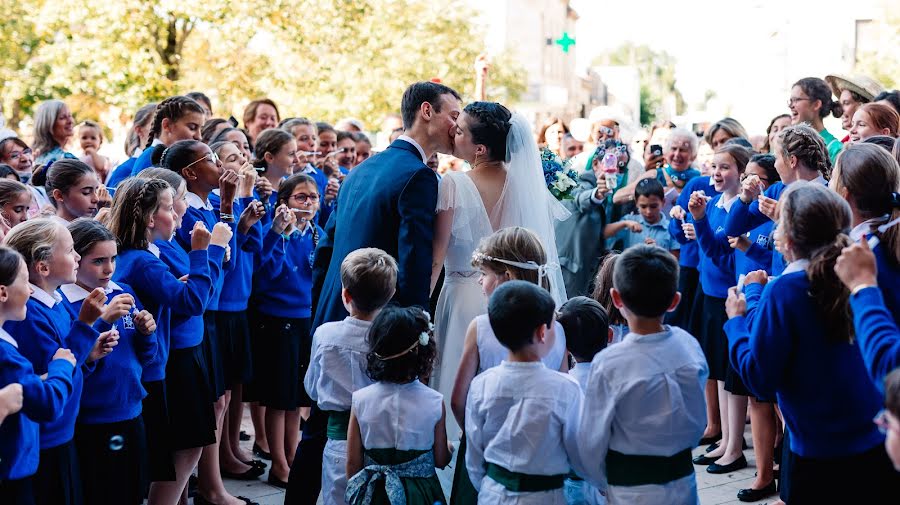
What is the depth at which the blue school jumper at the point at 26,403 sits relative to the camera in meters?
3.17

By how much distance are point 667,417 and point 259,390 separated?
3.23m

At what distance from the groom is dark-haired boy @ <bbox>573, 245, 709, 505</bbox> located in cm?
129

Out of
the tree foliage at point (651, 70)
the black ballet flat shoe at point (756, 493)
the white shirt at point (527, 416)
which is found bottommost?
the black ballet flat shoe at point (756, 493)

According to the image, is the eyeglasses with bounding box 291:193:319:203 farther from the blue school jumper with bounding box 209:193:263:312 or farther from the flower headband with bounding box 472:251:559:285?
the flower headband with bounding box 472:251:559:285

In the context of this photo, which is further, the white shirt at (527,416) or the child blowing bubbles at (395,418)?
the child blowing bubbles at (395,418)

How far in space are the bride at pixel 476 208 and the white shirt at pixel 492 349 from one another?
0.66m

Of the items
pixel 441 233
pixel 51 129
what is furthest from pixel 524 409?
pixel 51 129

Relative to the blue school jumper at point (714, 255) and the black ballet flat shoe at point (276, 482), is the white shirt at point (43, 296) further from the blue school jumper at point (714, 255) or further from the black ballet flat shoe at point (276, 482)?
the blue school jumper at point (714, 255)

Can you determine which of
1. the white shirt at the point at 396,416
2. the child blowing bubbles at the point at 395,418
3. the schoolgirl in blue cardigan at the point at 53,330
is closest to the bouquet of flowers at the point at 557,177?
the child blowing bubbles at the point at 395,418

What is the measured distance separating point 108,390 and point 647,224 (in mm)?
5267

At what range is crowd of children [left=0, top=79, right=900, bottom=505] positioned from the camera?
3277 mm

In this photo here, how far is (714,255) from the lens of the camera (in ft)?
19.9

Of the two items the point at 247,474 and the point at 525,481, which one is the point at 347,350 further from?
the point at 247,474

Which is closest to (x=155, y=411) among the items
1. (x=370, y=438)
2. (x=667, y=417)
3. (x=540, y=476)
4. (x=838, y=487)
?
(x=370, y=438)
